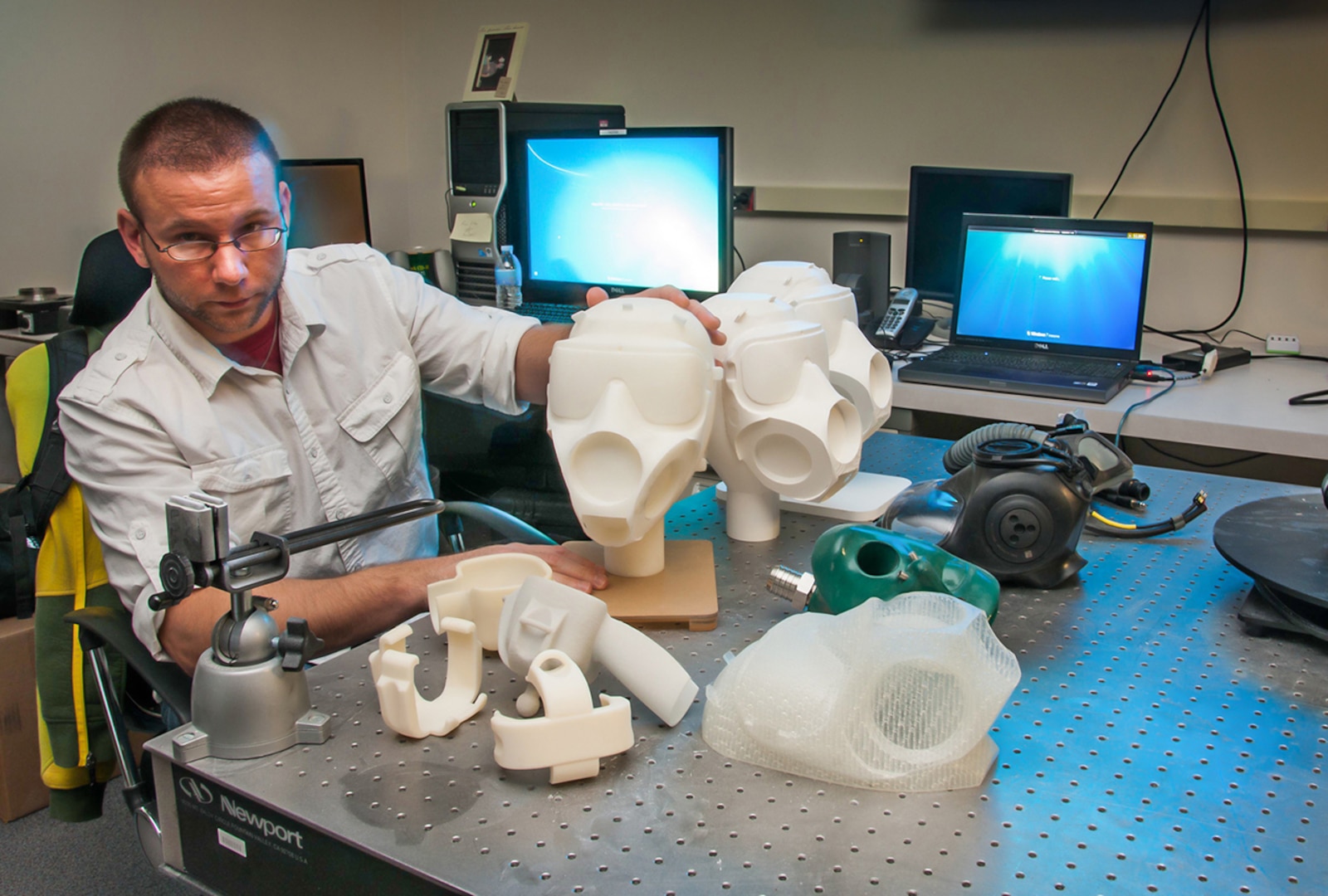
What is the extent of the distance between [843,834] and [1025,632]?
0.44 m

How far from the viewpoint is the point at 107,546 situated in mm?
1211

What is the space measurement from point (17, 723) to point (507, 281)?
163 cm

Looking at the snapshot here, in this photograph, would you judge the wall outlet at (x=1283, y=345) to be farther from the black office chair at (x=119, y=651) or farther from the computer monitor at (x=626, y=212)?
the black office chair at (x=119, y=651)

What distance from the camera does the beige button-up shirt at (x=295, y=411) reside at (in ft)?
4.09

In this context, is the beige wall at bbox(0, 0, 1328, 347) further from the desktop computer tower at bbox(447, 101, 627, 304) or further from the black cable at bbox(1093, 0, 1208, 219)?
the desktop computer tower at bbox(447, 101, 627, 304)

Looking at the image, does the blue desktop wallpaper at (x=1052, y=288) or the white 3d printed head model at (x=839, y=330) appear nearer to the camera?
the white 3d printed head model at (x=839, y=330)

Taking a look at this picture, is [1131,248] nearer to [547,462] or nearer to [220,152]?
[547,462]

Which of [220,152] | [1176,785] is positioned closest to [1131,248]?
[1176,785]

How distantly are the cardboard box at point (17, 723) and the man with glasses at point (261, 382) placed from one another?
0.96 m

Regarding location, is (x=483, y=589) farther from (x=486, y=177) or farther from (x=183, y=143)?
(x=486, y=177)

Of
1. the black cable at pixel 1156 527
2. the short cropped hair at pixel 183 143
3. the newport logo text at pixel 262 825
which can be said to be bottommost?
the newport logo text at pixel 262 825

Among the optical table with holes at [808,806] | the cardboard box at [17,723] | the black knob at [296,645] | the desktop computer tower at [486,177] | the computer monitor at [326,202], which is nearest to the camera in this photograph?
the optical table with holes at [808,806]

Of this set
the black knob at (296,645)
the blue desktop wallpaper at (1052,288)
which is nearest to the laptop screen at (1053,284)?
the blue desktop wallpaper at (1052,288)

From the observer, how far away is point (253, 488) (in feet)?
4.55
